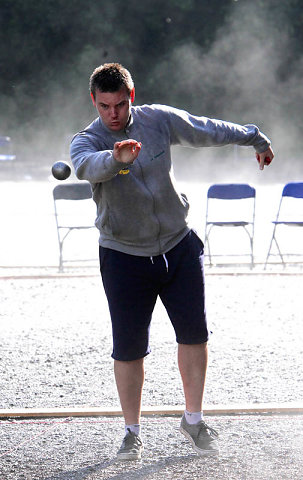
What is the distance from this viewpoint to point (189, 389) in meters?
3.10

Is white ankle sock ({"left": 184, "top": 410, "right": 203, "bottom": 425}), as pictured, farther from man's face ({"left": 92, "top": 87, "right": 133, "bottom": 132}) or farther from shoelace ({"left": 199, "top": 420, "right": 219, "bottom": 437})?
man's face ({"left": 92, "top": 87, "right": 133, "bottom": 132})

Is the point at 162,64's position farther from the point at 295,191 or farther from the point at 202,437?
the point at 202,437

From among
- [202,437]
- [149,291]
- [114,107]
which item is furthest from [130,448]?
[114,107]

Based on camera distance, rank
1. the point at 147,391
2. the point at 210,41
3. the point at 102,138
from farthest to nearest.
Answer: the point at 210,41 < the point at 147,391 < the point at 102,138

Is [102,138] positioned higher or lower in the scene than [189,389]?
higher

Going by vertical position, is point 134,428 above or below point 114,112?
below

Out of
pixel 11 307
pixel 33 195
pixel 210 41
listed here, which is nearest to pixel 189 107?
pixel 210 41

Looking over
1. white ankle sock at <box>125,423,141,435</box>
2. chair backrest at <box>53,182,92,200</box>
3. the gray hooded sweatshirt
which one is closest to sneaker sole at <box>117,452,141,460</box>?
white ankle sock at <box>125,423,141,435</box>

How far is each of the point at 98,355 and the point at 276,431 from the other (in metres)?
1.64

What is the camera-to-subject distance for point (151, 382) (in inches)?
157

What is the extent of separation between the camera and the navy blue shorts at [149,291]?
298 cm

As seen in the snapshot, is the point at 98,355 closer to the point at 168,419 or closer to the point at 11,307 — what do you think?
the point at 168,419

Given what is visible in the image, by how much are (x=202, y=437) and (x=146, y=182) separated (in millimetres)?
998

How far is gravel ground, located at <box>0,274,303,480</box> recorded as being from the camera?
114 inches
